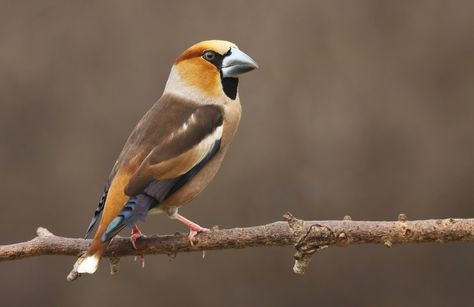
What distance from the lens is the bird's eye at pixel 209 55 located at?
7.77 ft

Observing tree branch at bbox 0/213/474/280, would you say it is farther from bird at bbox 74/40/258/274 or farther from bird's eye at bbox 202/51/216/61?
bird's eye at bbox 202/51/216/61

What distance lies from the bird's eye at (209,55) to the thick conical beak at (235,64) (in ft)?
0.14

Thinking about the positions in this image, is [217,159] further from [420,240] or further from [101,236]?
[420,240]

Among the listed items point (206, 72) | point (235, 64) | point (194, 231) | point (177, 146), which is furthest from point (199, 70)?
point (194, 231)

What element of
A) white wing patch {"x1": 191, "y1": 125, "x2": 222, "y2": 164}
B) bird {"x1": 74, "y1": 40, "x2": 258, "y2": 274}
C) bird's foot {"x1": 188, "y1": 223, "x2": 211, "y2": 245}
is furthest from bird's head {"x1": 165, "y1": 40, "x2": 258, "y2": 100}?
bird's foot {"x1": 188, "y1": 223, "x2": 211, "y2": 245}

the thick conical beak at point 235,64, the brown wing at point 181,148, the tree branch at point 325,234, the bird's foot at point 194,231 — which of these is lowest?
the bird's foot at point 194,231

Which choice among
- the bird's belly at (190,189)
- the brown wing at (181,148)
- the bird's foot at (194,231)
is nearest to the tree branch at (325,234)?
the bird's foot at (194,231)

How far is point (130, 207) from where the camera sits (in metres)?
2.10

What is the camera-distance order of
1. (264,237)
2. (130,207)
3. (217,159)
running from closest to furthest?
1. (130,207)
2. (264,237)
3. (217,159)

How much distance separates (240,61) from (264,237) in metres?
0.51

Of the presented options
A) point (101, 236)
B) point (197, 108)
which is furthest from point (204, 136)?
point (101, 236)

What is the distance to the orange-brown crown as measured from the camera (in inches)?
93.8

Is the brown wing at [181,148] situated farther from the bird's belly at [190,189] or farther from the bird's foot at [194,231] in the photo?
the bird's foot at [194,231]

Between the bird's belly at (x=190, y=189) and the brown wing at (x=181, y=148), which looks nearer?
the brown wing at (x=181, y=148)
